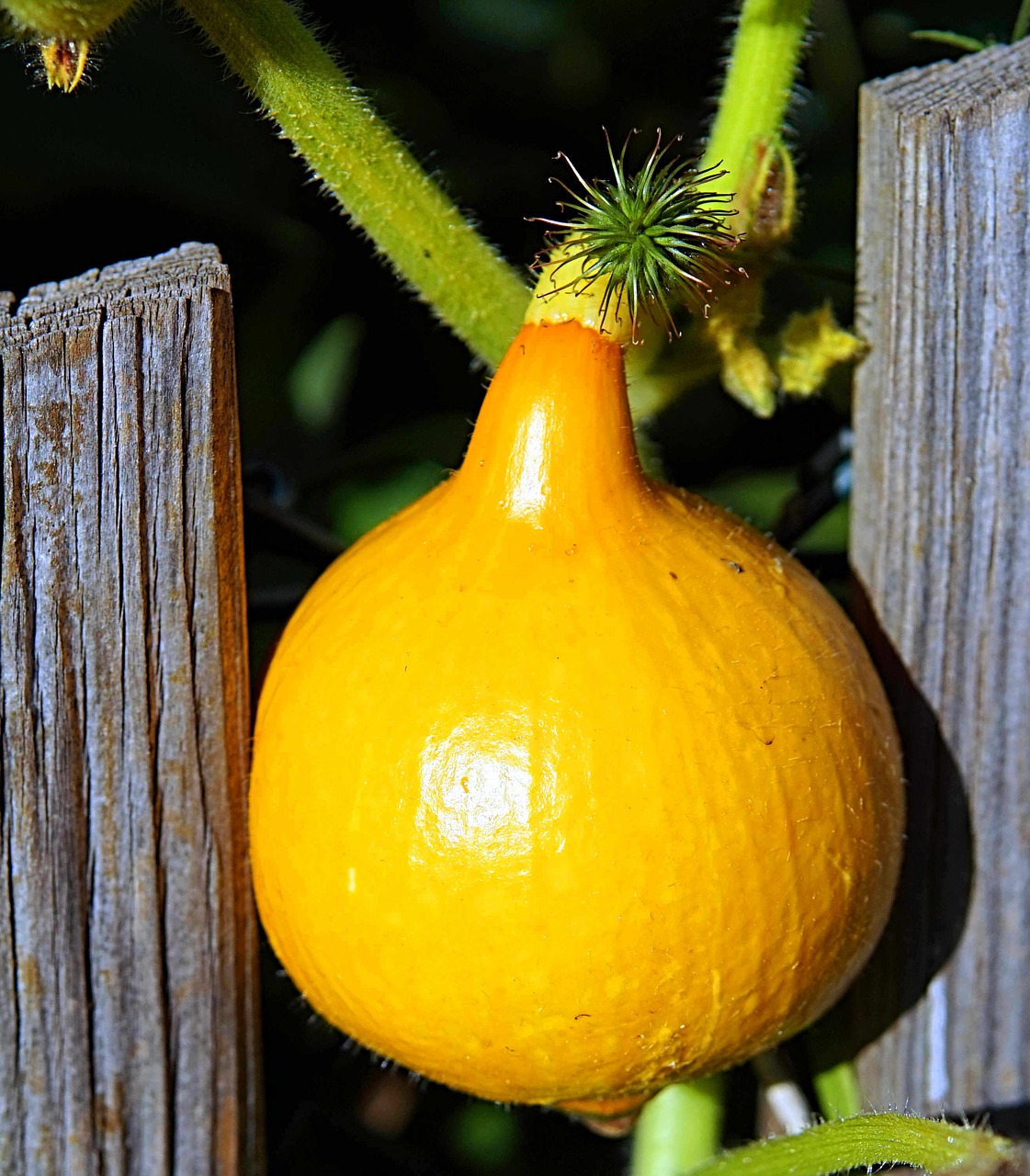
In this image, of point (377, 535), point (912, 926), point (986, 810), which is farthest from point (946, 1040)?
point (377, 535)

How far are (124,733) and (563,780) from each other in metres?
0.40

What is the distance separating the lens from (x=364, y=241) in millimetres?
1964

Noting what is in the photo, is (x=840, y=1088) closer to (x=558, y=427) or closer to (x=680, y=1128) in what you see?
(x=680, y=1128)

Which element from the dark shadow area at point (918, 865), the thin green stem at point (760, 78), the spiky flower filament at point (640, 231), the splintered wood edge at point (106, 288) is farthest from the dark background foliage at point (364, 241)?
the spiky flower filament at point (640, 231)

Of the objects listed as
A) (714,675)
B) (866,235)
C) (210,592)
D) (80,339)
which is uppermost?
(866,235)

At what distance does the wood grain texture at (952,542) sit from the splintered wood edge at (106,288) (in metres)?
0.61

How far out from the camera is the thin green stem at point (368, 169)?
1.11m

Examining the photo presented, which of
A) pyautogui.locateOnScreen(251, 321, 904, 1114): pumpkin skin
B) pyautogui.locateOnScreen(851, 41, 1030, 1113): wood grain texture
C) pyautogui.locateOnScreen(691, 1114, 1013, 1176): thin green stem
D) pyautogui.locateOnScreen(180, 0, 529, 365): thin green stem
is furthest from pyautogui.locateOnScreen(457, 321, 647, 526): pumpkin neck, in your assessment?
pyautogui.locateOnScreen(691, 1114, 1013, 1176): thin green stem

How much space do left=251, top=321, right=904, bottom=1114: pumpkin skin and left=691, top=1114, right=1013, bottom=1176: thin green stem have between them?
0.09 metres

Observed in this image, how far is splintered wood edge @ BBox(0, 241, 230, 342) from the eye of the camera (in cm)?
107

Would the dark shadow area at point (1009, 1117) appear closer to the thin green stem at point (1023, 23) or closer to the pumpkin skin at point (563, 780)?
the pumpkin skin at point (563, 780)

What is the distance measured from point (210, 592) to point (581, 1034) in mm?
465

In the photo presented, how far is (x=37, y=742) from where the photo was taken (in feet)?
3.74

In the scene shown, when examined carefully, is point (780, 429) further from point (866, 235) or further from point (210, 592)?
point (210, 592)
